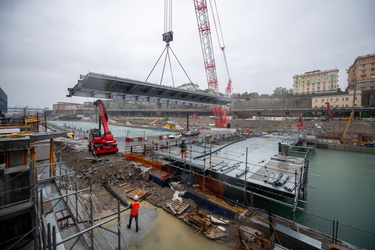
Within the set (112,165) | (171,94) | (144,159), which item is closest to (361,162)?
(171,94)

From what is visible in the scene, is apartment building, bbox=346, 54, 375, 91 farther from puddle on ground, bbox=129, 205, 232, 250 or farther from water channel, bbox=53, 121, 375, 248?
puddle on ground, bbox=129, 205, 232, 250

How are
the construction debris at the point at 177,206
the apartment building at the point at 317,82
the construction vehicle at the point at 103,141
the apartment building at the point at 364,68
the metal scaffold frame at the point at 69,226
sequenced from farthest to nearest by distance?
the apartment building at the point at 317,82 → the apartment building at the point at 364,68 → the construction vehicle at the point at 103,141 → the construction debris at the point at 177,206 → the metal scaffold frame at the point at 69,226

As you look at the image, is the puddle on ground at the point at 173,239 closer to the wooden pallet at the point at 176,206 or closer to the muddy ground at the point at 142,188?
the muddy ground at the point at 142,188

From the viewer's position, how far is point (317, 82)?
297ft

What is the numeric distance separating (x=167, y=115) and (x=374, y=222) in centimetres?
8843

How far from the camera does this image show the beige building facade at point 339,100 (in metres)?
58.6

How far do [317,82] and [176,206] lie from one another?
113m

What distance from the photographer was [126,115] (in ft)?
361

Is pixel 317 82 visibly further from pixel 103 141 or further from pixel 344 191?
pixel 103 141

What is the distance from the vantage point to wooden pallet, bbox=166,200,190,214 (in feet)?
27.6

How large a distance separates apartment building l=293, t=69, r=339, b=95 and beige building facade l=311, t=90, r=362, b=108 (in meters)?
24.3

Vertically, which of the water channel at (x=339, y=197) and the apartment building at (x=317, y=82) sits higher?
the apartment building at (x=317, y=82)

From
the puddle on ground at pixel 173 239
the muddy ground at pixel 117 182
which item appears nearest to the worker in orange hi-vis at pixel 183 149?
the muddy ground at pixel 117 182

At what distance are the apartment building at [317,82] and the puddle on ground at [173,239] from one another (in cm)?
10742
